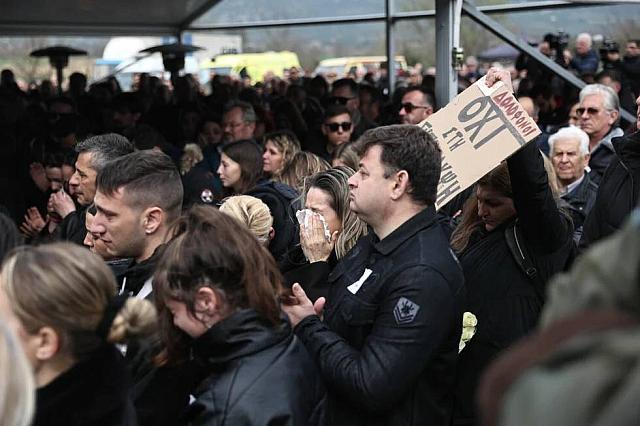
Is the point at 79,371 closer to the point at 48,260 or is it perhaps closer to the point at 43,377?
the point at 43,377

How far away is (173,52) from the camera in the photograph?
550 inches

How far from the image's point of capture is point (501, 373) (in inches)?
42.8

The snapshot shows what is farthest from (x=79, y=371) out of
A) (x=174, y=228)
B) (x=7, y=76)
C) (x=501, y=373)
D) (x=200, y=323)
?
(x=7, y=76)

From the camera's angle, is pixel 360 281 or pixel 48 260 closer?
pixel 48 260

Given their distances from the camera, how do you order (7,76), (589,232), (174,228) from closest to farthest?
(174,228)
(589,232)
(7,76)

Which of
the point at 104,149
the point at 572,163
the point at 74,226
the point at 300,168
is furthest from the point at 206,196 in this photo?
the point at 572,163

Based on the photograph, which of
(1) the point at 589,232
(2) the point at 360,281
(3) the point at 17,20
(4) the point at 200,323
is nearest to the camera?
(4) the point at 200,323

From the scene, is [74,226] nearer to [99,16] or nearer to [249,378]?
[249,378]

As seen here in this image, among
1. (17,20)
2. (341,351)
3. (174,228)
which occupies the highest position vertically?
(17,20)

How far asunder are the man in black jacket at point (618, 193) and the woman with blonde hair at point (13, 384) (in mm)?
3119

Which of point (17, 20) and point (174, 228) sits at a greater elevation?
point (17, 20)

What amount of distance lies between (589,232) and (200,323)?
7.62 feet

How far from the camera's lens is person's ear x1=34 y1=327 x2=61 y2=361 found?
2115 mm

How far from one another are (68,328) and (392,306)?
105 cm
